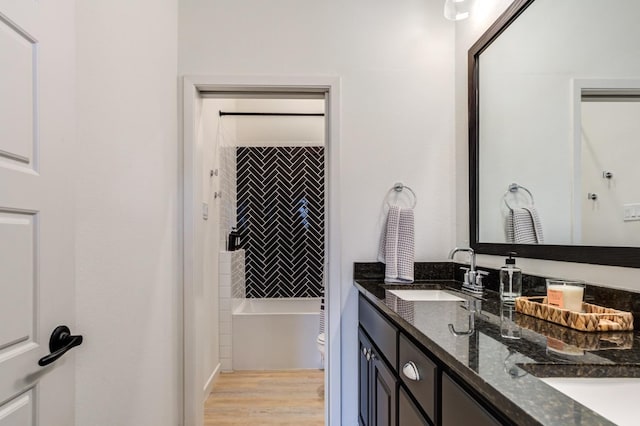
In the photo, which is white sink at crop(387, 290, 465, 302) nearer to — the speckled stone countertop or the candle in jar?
the speckled stone countertop

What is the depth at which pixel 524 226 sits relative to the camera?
1.55 metres

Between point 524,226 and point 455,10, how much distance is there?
1148 mm

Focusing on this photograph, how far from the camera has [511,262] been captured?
146 centimetres

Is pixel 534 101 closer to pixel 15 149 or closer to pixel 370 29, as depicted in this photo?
pixel 370 29

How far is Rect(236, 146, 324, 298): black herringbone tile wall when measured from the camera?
399 cm

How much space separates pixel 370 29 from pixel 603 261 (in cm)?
169

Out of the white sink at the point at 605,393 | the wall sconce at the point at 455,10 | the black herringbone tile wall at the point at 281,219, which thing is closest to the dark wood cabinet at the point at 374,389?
the white sink at the point at 605,393

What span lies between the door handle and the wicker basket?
1.41 m

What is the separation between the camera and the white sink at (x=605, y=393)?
0.69m

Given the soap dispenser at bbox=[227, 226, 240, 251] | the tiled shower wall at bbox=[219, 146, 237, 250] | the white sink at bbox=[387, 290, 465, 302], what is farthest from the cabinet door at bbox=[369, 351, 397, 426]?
the soap dispenser at bbox=[227, 226, 240, 251]

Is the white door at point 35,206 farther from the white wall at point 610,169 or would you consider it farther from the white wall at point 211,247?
the white wall at point 610,169

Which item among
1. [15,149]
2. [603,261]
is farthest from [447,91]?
[15,149]

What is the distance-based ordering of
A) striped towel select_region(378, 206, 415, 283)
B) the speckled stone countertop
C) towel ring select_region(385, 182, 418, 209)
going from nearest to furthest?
the speckled stone countertop → striped towel select_region(378, 206, 415, 283) → towel ring select_region(385, 182, 418, 209)

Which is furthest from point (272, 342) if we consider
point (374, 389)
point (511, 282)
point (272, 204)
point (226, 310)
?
point (511, 282)
